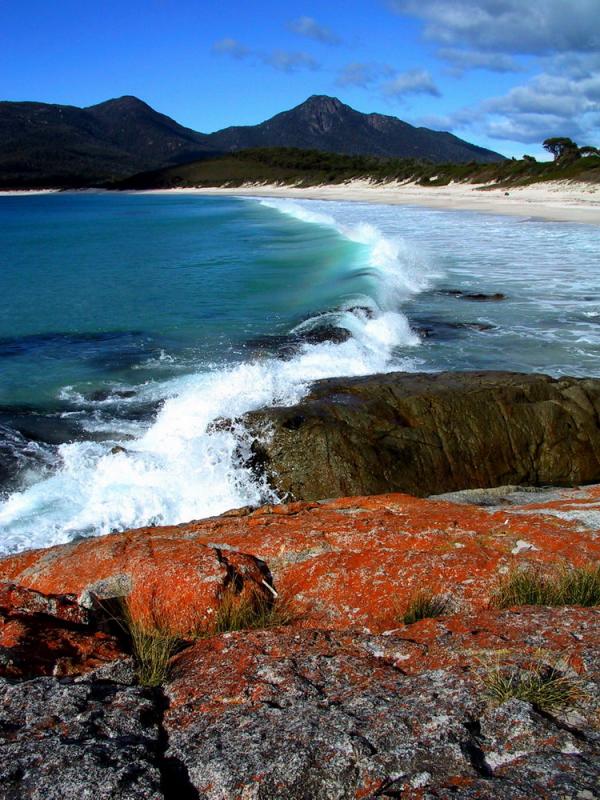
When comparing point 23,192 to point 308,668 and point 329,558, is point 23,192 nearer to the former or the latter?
point 329,558

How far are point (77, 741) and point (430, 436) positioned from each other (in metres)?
6.33

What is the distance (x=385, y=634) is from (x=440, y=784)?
3.66ft

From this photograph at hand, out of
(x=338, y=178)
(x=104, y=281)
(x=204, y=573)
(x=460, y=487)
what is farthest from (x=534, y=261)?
(x=338, y=178)

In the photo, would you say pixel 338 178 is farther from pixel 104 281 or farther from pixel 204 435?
pixel 204 435

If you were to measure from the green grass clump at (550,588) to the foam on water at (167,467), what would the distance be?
164 inches

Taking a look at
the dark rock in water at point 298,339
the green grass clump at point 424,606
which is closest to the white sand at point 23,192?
the dark rock in water at point 298,339

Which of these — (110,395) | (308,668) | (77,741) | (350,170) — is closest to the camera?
(77,741)

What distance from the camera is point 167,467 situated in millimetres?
7641

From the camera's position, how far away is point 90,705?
2.11 meters

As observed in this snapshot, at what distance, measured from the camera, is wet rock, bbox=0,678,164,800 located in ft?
5.48

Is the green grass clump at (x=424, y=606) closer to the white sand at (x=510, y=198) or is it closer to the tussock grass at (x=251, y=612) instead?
the tussock grass at (x=251, y=612)

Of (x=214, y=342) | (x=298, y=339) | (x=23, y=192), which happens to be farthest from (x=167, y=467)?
A: (x=23, y=192)

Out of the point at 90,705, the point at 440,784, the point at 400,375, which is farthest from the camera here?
the point at 400,375

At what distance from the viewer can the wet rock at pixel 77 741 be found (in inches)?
65.7
